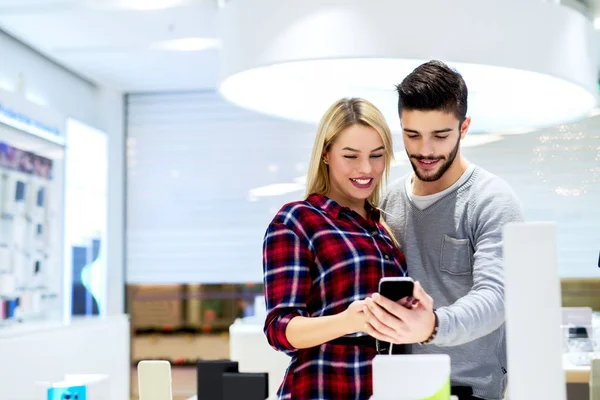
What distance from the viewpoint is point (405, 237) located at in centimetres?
178

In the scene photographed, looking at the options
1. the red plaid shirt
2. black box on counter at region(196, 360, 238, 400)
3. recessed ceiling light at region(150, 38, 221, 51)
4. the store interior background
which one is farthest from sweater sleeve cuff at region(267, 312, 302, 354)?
the store interior background

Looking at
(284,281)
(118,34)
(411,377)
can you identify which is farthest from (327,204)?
(118,34)

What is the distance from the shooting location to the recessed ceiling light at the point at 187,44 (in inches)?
219

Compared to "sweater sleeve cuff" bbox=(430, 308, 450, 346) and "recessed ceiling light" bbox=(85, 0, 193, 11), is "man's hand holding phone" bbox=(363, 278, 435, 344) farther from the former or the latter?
"recessed ceiling light" bbox=(85, 0, 193, 11)

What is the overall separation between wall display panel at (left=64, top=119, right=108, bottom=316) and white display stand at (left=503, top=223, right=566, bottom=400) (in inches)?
198

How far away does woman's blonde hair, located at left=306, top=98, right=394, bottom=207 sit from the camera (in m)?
1.64

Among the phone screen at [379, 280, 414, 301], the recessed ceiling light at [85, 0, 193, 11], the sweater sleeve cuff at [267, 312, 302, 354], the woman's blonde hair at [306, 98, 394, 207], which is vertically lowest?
the sweater sleeve cuff at [267, 312, 302, 354]

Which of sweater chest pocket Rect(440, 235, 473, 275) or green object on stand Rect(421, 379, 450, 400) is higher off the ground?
sweater chest pocket Rect(440, 235, 473, 275)

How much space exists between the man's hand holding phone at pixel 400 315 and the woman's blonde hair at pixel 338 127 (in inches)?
20.0

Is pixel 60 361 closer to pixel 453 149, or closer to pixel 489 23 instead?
pixel 489 23

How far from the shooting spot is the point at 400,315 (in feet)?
3.99

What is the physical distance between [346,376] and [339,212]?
0.35m

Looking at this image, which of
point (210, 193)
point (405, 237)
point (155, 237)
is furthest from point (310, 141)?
point (405, 237)

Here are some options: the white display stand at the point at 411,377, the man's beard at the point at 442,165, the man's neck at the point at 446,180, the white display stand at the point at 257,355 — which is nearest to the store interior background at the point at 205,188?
the white display stand at the point at 257,355
